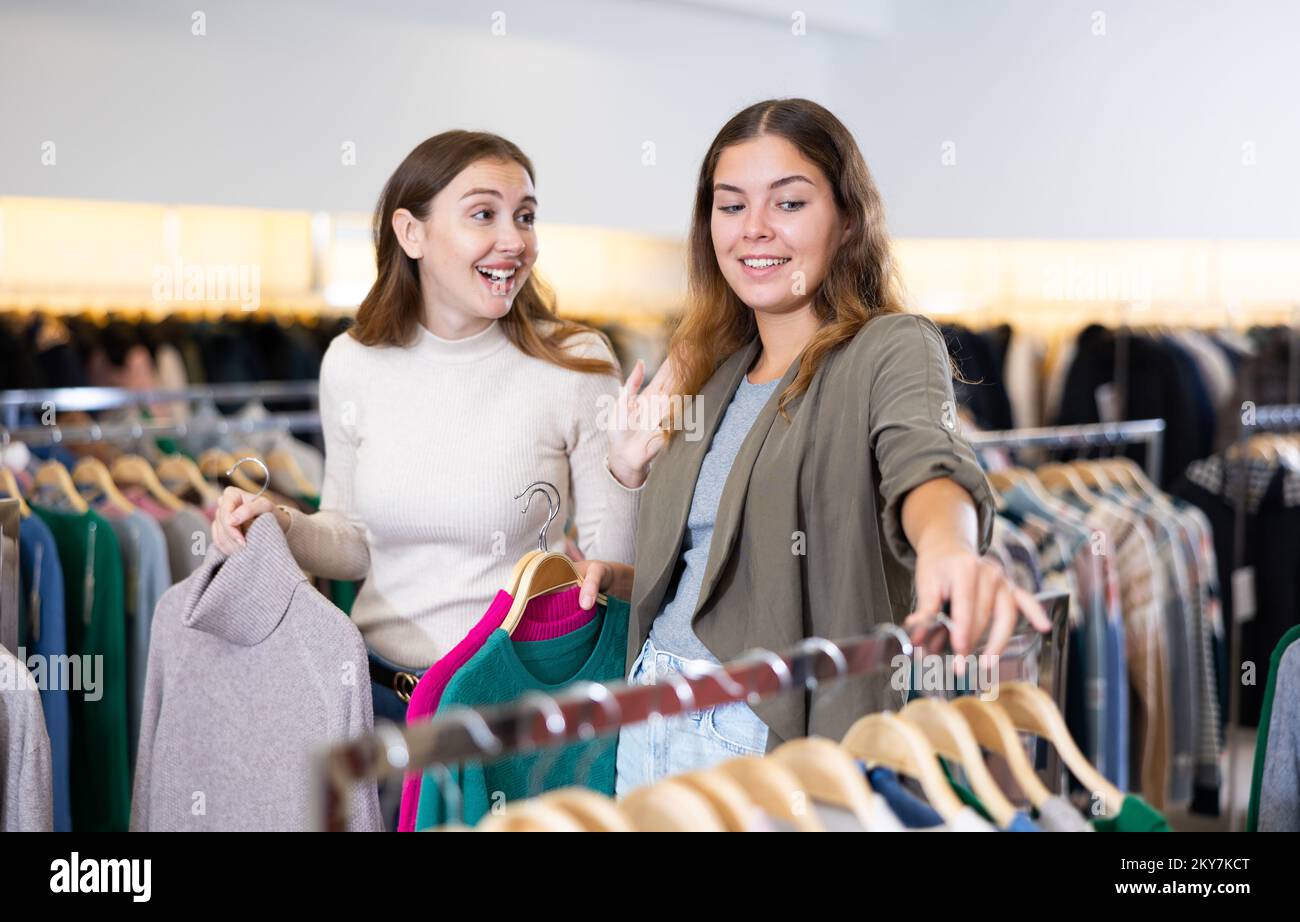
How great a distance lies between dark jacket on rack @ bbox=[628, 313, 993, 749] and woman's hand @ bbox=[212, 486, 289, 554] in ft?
2.54

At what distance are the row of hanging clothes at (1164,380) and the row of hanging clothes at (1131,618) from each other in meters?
1.34

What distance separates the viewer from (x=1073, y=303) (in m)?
6.46

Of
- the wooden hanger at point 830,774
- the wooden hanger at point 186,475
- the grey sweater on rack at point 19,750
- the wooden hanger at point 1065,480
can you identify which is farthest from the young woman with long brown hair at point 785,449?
the wooden hanger at point 1065,480

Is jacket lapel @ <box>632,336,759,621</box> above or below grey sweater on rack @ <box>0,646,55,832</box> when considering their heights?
above

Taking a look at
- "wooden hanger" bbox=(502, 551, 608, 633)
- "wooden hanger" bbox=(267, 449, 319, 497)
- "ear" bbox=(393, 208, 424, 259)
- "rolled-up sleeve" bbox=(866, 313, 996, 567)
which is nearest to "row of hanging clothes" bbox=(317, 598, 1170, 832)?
"rolled-up sleeve" bbox=(866, 313, 996, 567)

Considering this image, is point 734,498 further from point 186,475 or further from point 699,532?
point 186,475

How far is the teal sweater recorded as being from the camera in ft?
5.70

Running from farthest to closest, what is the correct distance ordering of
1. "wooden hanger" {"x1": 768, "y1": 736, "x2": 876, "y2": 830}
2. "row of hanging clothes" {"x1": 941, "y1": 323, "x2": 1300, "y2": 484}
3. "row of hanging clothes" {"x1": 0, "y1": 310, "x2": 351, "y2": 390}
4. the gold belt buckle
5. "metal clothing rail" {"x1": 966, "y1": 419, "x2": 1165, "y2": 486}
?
"row of hanging clothes" {"x1": 0, "y1": 310, "x2": 351, "y2": 390} → "row of hanging clothes" {"x1": 941, "y1": 323, "x2": 1300, "y2": 484} → "metal clothing rail" {"x1": 966, "y1": 419, "x2": 1165, "y2": 486} → the gold belt buckle → "wooden hanger" {"x1": 768, "y1": 736, "x2": 876, "y2": 830}

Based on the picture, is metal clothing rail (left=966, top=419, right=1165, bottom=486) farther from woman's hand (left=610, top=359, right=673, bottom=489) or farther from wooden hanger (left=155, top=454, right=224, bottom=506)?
wooden hanger (left=155, top=454, right=224, bottom=506)

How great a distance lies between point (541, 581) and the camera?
1.88m

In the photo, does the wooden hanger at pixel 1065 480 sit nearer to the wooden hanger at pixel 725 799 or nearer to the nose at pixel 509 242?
the nose at pixel 509 242

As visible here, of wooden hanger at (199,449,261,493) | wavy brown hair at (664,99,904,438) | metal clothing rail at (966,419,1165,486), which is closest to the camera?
wavy brown hair at (664,99,904,438)

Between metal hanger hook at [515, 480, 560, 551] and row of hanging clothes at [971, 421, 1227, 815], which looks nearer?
metal hanger hook at [515, 480, 560, 551]

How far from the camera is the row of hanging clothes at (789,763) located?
99cm
